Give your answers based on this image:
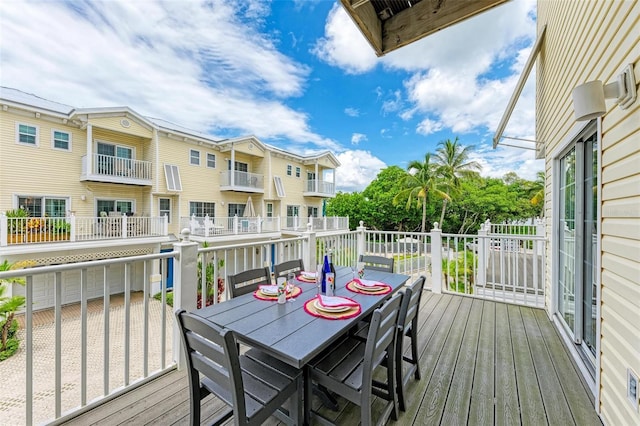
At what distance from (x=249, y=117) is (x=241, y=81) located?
4188mm

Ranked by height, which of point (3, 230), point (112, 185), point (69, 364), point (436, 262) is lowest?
point (69, 364)

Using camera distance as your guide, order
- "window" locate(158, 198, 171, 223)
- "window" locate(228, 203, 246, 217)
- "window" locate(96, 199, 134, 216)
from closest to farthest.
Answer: "window" locate(96, 199, 134, 216) < "window" locate(158, 198, 171, 223) < "window" locate(228, 203, 246, 217)

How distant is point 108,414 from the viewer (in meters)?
1.74

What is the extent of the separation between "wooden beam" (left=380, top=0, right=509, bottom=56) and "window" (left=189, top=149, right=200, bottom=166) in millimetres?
10959

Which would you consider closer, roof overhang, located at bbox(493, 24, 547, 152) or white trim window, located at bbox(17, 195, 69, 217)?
roof overhang, located at bbox(493, 24, 547, 152)

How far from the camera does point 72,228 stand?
24.3 ft

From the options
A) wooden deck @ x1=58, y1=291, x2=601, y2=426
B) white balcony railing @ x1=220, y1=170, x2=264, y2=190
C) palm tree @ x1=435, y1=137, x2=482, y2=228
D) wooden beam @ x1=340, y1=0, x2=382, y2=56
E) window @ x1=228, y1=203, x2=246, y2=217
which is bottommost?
wooden deck @ x1=58, y1=291, x2=601, y2=426

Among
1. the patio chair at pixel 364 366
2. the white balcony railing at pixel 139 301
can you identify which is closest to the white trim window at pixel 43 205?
the white balcony railing at pixel 139 301

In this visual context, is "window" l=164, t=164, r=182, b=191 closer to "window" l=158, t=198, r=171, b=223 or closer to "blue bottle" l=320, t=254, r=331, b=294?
"window" l=158, t=198, r=171, b=223

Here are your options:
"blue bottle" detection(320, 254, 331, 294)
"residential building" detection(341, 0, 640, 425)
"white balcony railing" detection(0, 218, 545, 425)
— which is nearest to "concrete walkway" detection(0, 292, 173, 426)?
"white balcony railing" detection(0, 218, 545, 425)

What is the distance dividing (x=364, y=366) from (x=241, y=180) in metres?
11.8

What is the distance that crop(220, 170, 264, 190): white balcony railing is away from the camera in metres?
11.9

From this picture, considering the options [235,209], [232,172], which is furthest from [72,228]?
[235,209]

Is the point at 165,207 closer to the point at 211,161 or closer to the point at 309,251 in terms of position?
the point at 211,161
